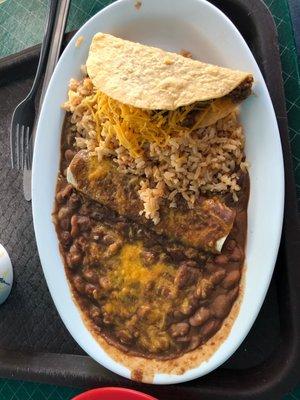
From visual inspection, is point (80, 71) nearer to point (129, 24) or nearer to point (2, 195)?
point (129, 24)

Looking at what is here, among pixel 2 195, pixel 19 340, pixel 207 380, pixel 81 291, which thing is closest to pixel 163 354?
pixel 207 380

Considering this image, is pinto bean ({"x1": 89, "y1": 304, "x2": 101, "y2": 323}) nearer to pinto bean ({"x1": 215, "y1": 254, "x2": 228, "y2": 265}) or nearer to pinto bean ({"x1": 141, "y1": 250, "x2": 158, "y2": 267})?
pinto bean ({"x1": 141, "y1": 250, "x2": 158, "y2": 267})

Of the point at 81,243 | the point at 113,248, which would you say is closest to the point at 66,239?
the point at 81,243

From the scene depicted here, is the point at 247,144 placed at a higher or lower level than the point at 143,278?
higher

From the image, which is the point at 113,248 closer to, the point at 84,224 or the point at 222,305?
the point at 84,224

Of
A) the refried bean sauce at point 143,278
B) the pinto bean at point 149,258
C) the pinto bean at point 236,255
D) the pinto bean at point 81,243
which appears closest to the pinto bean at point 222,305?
the refried bean sauce at point 143,278

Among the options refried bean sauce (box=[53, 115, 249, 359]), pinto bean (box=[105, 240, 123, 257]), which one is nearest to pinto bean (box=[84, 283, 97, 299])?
refried bean sauce (box=[53, 115, 249, 359])
